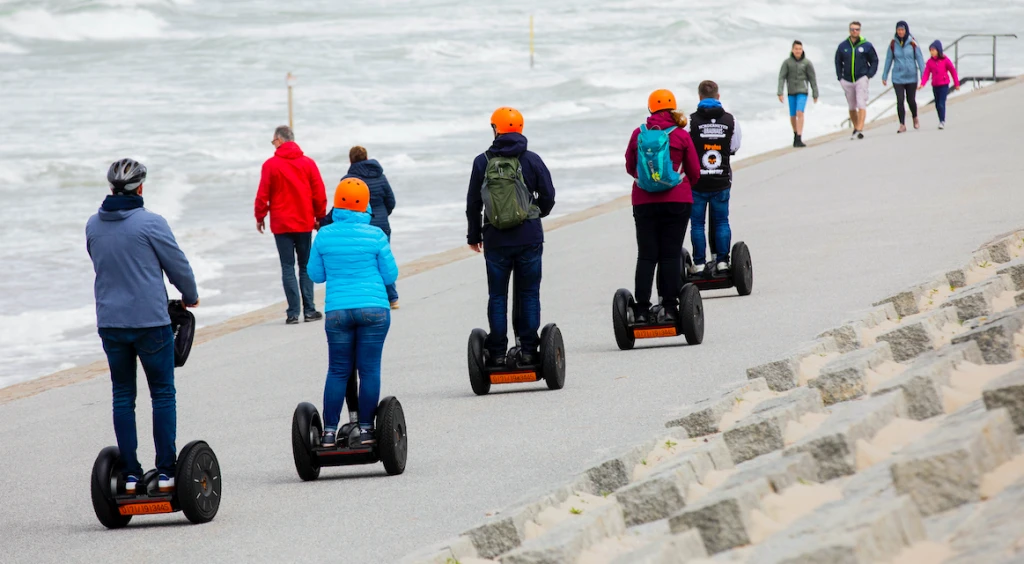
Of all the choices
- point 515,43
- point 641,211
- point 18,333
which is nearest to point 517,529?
point 641,211

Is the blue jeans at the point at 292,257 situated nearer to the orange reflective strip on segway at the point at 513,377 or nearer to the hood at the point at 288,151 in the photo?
the hood at the point at 288,151

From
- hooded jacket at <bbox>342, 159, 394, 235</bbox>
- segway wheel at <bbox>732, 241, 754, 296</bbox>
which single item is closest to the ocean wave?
hooded jacket at <bbox>342, 159, 394, 235</bbox>

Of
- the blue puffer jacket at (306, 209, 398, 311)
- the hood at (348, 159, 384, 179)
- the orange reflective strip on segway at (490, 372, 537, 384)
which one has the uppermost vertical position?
the hood at (348, 159, 384, 179)

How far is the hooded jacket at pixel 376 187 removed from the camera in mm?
13414

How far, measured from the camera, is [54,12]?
3354 inches

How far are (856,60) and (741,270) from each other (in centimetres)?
1216

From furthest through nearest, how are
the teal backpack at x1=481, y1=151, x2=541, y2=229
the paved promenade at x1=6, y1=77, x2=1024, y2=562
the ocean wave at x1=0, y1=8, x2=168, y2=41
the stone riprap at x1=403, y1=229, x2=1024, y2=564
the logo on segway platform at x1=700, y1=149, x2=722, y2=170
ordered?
the ocean wave at x1=0, y1=8, x2=168, y2=41 → the logo on segway platform at x1=700, y1=149, x2=722, y2=170 → the teal backpack at x1=481, y1=151, x2=541, y2=229 → the paved promenade at x1=6, y1=77, x2=1024, y2=562 → the stone riprap at x1=403, y1=229, x2=1024, y2=564

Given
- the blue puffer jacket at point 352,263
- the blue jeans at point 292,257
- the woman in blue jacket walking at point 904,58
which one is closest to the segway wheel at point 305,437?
the blue puffer jacket at point 352,263

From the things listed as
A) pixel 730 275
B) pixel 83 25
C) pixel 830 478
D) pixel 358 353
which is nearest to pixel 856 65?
pixel 730 275

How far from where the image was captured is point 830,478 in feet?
15.7

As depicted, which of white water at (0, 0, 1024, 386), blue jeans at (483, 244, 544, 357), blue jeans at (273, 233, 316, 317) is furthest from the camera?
white water at (0, 0, 1024, 386)

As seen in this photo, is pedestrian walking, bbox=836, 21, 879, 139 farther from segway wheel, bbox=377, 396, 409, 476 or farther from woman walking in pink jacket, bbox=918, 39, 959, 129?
segway wheel, bbox=377, 396, 409, 476

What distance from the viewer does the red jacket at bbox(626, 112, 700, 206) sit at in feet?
32.9

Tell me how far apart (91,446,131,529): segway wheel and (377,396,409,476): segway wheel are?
1.33 m
